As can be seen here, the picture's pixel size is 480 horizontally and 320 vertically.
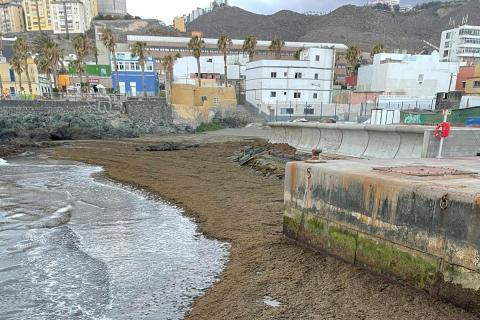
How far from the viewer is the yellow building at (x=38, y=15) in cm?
16162

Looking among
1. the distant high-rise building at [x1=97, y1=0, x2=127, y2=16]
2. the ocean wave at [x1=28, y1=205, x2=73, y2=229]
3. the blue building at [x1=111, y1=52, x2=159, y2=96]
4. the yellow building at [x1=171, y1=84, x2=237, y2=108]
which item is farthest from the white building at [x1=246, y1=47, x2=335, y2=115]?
the distant high-rise building at [x1=97, y1=0, x2=127, y2=16]

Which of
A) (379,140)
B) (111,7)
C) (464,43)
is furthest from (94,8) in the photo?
(379,140)

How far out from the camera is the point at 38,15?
545 feet

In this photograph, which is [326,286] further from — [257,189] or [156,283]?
[257,189]

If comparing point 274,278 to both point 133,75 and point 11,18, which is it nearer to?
point 133,75

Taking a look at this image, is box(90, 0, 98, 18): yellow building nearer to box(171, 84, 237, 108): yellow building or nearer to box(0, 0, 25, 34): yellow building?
box(0, 0, 25, 34): yellow building

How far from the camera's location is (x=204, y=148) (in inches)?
1101

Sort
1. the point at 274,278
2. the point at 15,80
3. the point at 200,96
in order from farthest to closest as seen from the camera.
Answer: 1. the point at 15,80
2. the point at 200,96
3. the point at 274,278

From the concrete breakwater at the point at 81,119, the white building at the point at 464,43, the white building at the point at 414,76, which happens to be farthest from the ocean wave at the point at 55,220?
the white building at the point at 464,43

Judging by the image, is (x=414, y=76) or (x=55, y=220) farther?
(x=414, y=76)

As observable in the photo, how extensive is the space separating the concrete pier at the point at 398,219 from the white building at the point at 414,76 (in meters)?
55.8

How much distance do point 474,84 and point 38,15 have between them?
17692 cm

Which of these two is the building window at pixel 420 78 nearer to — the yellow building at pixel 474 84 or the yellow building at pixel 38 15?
the yellow building at pixel 474 84

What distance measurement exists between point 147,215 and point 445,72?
62.7 m
